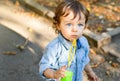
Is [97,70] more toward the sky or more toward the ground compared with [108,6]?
more toward the ground

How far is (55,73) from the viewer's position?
2.25 m

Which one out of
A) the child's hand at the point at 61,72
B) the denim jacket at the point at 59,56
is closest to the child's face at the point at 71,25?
the denim jacket at the point at 59,56

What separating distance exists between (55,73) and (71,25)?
1.35 feet

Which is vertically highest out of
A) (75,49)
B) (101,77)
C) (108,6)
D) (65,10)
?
(108,6)

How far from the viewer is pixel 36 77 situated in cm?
414

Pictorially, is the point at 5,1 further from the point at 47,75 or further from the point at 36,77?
the point at 47,75

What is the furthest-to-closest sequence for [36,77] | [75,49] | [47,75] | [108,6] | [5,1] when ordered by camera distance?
1. [5,1]
2. [108,6]
3. [36,77]
4. [75,49]
5. [47,75]

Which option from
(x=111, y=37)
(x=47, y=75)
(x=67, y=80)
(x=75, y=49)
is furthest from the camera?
(x=111, y=37)

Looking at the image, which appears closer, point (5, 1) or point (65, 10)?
point (65, 10)

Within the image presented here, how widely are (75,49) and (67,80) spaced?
16.1 inches

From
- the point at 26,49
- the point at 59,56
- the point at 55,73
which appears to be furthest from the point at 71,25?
the point at 26,49

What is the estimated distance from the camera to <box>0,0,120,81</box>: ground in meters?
Answer: 4.23

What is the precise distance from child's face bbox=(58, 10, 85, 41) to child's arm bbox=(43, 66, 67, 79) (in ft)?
1.04

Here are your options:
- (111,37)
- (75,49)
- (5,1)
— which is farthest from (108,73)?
(5,1)
